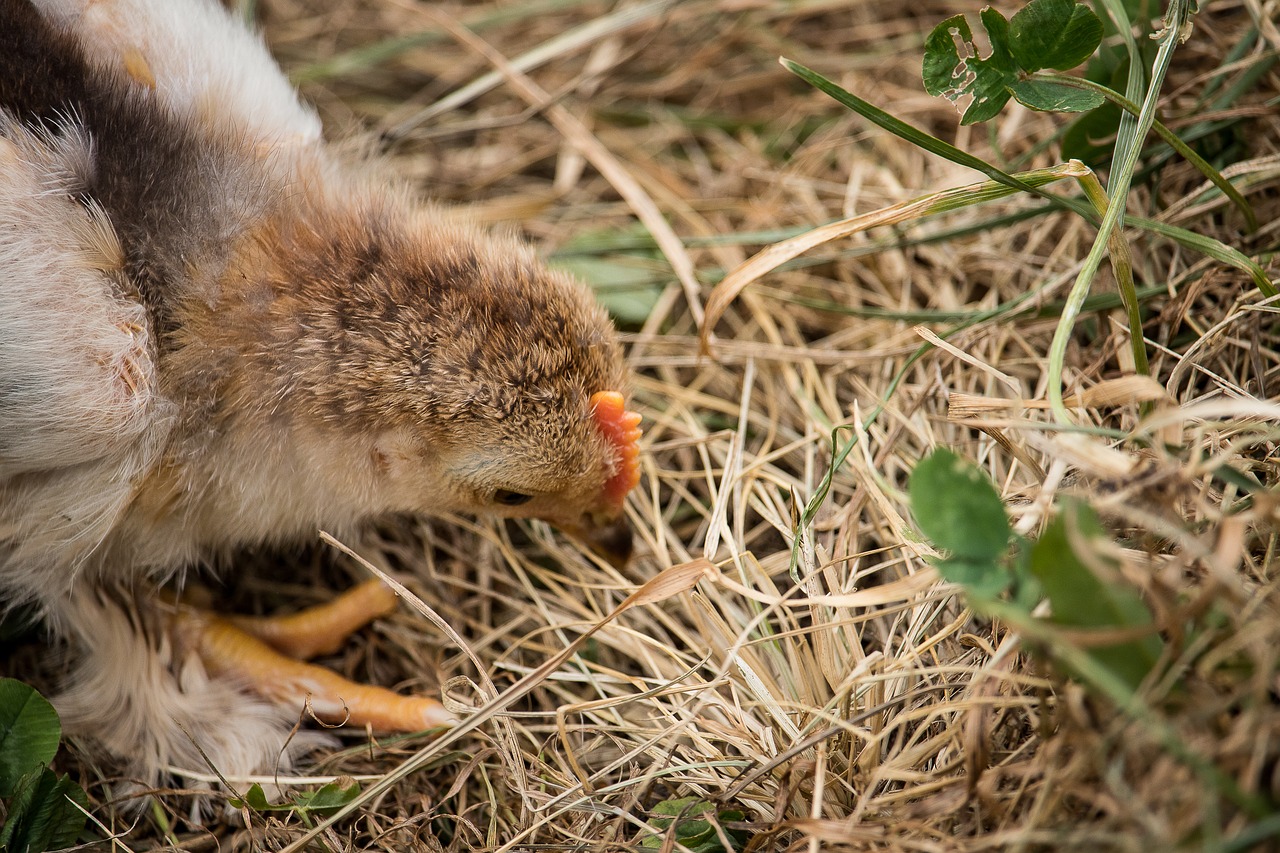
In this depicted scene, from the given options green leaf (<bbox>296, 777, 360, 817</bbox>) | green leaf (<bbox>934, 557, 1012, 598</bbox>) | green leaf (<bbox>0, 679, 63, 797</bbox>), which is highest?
green leaf (<bbox>934, 557, 1012, 598</bbox>)

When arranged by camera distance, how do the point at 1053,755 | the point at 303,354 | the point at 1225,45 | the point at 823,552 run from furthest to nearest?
the point at 1225,45
the point at 823,552
the point at 303,354
the point at 1053,755

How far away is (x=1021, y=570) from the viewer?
1164 millimetres

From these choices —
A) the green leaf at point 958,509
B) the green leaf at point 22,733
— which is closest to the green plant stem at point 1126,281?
the green leaf at point 958,509

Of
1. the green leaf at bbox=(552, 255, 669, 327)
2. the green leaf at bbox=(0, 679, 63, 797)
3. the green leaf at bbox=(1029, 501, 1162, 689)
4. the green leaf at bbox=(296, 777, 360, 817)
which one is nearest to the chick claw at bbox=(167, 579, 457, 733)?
the green leaf at bbox=(296, 777, 360, 817)

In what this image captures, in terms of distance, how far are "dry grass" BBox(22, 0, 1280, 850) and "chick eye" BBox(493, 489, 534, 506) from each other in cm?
24

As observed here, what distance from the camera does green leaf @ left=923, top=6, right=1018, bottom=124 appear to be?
4.93 feet

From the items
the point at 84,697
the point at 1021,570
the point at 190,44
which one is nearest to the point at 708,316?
the point at 1021,570

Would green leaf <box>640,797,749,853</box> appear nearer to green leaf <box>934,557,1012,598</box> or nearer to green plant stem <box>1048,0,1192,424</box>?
green leaf <box>934,557,1012,598</box>

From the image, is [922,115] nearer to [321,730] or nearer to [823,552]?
[823,552]

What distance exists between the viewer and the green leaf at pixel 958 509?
A: 1.20m

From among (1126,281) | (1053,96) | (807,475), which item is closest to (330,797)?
(807,475)

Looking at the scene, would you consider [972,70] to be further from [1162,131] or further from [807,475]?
[807,475]

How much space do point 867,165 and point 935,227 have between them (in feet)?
0.95

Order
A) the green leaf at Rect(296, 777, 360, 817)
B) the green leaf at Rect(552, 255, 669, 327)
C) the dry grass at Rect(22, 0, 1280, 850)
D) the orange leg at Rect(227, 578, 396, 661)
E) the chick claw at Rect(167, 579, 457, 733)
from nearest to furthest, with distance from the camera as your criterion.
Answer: the dry grass at Rect(22, 0, 1280, 850)
the green leaf at Rect(296, 777, 360, 817)
the chick claw at Rect(167, 579, 457, 733)
the orange leg at Rect(227, 578, 396, 661)
the green leaf at Rect(552, 255, 669, 327)
